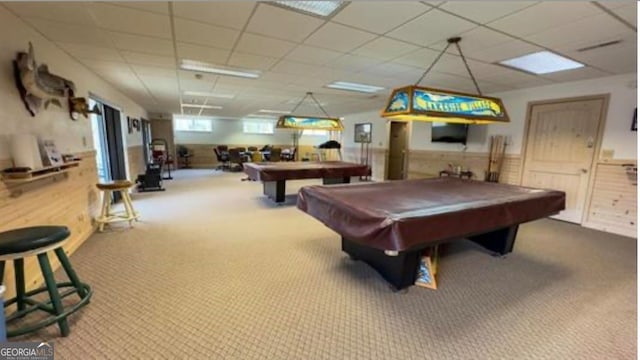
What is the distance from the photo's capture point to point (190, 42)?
2.95 m

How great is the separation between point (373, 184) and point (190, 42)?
2550 millimetres

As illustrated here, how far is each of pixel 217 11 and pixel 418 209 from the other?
225cm

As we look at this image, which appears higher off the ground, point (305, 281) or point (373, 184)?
point (373, 184)

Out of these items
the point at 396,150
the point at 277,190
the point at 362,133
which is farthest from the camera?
the point at 362,133

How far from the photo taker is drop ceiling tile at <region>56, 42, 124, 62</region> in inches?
121

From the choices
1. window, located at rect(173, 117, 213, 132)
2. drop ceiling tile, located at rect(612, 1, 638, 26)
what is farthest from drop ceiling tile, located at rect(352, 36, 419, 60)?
window, located at rect(173, 117, 213, 132)

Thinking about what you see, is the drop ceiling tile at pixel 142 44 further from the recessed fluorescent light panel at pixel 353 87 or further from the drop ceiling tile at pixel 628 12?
the drop ceiling tile at pixel 628 12

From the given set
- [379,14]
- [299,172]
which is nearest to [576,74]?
[379,14]

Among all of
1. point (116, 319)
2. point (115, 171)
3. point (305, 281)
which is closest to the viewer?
point (116, 319)

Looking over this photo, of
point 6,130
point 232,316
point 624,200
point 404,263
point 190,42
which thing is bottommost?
point 232,316

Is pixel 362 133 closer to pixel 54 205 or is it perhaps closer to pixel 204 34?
pixel 204 34

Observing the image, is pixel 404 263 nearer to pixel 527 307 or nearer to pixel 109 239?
pixel 527 307

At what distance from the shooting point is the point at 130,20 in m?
2.41

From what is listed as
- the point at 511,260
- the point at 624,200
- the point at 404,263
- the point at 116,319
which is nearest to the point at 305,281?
the point at 404,263
